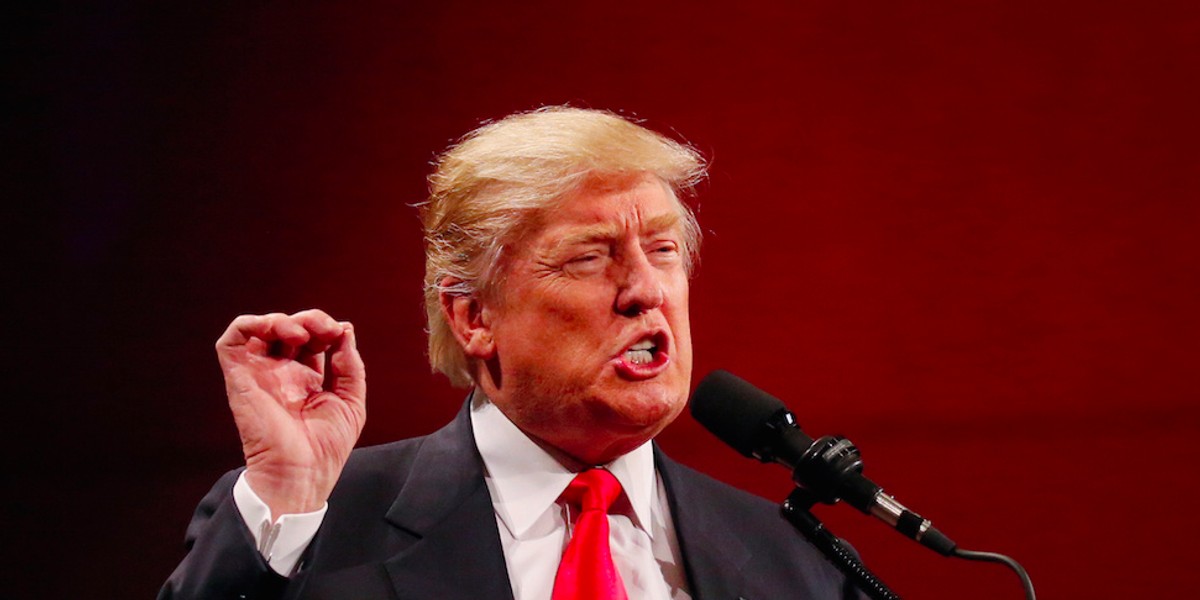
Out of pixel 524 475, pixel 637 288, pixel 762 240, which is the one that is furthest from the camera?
pixel 762 240

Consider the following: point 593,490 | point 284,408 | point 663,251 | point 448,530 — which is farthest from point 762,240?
point 284,408

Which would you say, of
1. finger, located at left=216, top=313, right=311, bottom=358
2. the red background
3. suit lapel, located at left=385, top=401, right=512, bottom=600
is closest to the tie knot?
suit lapel, located at left=385, top=401, right=512, bottom=600

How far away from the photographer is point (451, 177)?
1.69m

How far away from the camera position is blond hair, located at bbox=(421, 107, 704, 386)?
158cm

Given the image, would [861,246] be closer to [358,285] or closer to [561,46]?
[561,46]

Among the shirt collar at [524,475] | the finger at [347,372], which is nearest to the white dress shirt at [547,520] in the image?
the shirt collar at [524,475]

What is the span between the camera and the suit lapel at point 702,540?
64.2 inches

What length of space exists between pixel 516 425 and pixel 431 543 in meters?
0.21

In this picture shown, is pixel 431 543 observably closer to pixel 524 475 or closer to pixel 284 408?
pixel 524 475

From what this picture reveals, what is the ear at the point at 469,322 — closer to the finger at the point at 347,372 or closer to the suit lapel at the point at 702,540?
the finger at the point at 347,372

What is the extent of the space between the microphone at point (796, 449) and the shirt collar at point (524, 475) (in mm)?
243

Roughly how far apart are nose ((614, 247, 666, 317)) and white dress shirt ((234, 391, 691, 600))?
0.86 feet

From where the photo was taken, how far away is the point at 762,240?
2.27 meters

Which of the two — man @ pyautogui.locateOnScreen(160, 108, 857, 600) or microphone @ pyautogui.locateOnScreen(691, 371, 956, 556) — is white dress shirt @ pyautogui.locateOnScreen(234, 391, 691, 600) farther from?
microphone @ pyautogui.locateOnScreen(691, 371, 956, 556)
